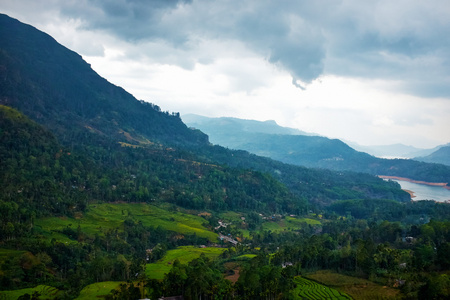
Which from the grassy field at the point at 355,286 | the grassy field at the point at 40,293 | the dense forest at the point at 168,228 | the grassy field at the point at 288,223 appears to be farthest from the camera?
the grassy field at the point at 288,223

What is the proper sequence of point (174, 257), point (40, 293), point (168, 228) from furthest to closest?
point (168, 228) → point (174, 257) → point (40, 293)

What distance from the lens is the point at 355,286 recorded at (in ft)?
180

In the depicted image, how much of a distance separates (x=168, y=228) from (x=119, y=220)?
14306mm

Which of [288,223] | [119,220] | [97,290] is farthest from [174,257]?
[288,223]

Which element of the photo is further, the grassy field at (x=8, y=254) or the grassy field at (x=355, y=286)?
the grassy field at (x=8, y=254)

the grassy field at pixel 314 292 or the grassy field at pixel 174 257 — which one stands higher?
the grassy field at pixel 314 292

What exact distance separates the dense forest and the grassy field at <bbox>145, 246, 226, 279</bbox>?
0.82 m

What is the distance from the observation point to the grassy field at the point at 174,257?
63556 mm

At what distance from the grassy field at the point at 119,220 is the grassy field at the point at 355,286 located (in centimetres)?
4446

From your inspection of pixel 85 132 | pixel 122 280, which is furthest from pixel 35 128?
pixel 122 280

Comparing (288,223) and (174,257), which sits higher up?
(174,257)

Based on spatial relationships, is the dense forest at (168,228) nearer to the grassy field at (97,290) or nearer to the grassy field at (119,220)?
the grassy field at (119,220)

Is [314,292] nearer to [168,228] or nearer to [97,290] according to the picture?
[97,290]

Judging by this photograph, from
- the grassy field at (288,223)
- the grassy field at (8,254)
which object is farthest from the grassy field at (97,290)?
the grassy field at (288,223)
